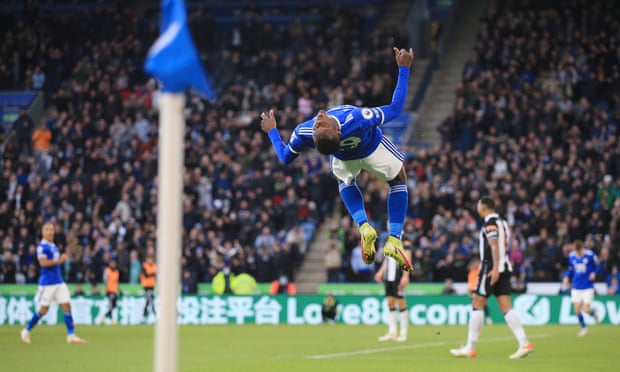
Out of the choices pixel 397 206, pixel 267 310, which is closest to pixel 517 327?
pixel 397 206

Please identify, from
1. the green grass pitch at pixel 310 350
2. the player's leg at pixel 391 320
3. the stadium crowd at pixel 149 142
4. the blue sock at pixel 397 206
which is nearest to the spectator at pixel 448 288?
the green grass pitch at pixel 310 350

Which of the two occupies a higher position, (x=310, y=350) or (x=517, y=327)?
(x=517, y=327)

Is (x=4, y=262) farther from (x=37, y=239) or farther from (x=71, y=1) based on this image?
(x=71, y=1)

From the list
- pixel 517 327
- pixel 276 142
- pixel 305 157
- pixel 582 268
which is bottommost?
pixel 517 327

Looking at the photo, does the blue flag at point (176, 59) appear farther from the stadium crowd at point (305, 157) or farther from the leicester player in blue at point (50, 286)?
the stadium crowd at point (305, 157)

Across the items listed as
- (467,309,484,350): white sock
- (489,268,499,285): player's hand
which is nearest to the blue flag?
(489,268,499,285): player's hand

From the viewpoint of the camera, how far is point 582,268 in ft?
84.4

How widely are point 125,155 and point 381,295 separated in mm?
11482

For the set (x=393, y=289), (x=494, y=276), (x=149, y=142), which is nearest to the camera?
(x=494, y=276)

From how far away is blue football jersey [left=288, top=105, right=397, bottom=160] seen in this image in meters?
12.7

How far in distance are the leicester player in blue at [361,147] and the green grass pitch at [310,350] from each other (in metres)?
3.27

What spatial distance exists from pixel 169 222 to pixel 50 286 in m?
17.4

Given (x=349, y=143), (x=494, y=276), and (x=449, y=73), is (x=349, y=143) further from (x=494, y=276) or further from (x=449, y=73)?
(x=449, y=73)

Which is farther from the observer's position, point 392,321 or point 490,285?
point 392,321
